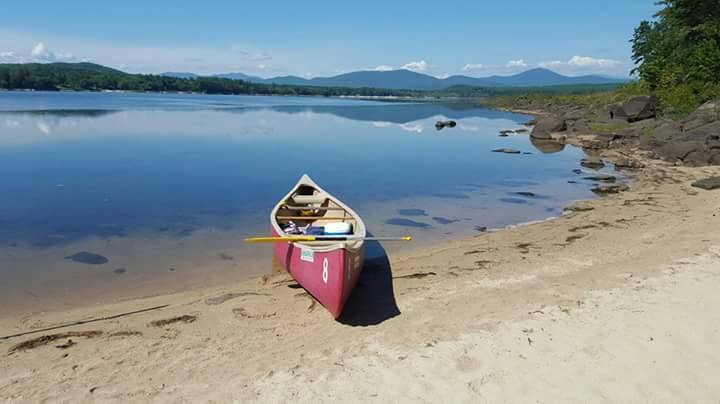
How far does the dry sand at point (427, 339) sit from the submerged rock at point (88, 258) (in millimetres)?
2410

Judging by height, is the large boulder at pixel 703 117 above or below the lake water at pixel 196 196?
above

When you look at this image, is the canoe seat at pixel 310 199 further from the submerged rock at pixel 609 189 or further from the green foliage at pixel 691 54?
the green foliage at pixel 691 54

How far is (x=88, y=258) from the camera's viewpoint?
1030 cm

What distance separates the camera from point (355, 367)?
566 centimetres

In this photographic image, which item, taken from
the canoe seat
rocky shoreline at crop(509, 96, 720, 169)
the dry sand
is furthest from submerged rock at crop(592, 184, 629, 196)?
the canoe seat

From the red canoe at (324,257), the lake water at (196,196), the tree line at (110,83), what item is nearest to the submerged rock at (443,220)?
the lake water at (196,196)

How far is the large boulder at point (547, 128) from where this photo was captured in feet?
126

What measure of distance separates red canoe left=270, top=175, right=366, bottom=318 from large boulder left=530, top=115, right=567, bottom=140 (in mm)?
30459

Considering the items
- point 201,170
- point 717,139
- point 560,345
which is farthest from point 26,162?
point 717,139

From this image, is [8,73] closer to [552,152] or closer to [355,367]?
[552,152]

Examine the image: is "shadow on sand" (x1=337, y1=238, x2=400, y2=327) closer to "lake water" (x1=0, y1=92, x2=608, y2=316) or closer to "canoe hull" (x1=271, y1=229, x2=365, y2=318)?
"canoe hull" (x1=271, y1=229, x2=365, y2=318)

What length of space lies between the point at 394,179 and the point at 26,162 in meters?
15.7

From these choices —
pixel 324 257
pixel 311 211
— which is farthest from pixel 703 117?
pixel 324 257

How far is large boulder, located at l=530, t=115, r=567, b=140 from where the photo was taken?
3838 centimetres
